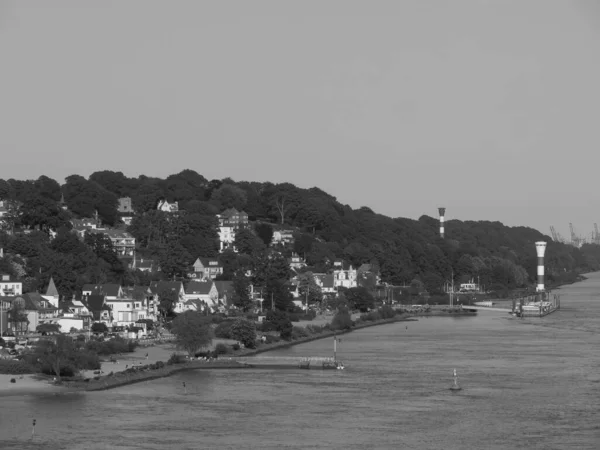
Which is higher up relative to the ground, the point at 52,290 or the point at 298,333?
the point at 52,290

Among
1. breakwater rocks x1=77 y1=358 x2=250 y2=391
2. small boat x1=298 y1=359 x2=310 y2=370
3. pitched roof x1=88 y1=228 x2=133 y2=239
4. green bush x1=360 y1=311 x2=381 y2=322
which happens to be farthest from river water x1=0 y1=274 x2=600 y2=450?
pitched roof x1=88 y1=228 x2=133 y2=239

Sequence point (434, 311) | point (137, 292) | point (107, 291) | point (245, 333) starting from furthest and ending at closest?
point (434, 311) → point (137, 292) → point (107, 291) → point (245, 333)

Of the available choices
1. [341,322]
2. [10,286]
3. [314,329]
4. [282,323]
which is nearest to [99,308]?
[10,286]

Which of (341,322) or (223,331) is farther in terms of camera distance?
(341,322)

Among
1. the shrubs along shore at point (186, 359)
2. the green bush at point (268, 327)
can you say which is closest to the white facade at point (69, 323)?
the shrubs along shore at point (186, 359)

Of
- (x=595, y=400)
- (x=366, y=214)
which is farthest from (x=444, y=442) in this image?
(x=366, y=214)

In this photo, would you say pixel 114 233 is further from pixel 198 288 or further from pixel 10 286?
pixel 10 286

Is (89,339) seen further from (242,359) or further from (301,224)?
(301,224)
